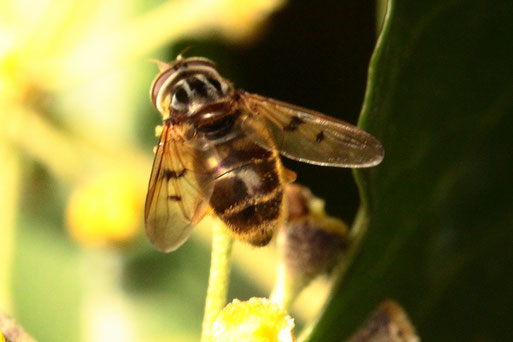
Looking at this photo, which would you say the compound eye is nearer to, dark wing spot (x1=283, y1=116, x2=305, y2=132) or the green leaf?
dark wing spot (x1=283, y1=116, x2=305, y2=132)

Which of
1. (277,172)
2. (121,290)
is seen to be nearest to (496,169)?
(277,172)

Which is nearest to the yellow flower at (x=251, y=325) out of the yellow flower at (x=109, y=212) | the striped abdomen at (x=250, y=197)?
the striped abdomen at (x=250, y=197)

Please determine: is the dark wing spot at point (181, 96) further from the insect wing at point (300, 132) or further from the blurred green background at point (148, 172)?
the blurred green background at point (148, 172)

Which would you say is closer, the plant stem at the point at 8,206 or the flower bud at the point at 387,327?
the flower bud at the point at 387,327

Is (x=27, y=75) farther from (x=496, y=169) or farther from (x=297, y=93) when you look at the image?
(x=496, y=169)

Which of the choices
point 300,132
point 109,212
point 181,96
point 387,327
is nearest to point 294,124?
point 300,132

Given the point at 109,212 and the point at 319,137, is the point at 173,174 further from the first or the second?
the point at 109,212

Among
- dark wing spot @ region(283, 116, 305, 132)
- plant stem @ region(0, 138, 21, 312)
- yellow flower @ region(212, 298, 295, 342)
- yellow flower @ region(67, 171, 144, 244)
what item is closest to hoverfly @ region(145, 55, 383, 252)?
dark wing spot @ region(283, 116, 305, 132)

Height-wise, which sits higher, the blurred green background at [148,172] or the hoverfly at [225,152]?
the hoverfly at [225,152]
